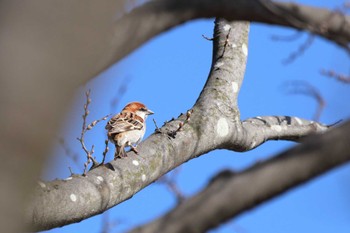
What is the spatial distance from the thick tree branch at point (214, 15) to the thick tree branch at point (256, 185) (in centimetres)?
53

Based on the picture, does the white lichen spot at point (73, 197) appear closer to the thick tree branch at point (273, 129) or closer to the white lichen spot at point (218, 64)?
the thick tree branch at point (273, 129)

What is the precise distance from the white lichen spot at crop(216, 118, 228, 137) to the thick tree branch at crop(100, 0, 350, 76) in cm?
268

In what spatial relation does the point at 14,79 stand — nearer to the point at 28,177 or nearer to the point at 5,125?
the point at 5,125

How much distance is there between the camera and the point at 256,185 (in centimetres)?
150

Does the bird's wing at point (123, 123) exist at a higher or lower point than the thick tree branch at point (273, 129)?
higher

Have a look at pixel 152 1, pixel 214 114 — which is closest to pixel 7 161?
pixel 152 1

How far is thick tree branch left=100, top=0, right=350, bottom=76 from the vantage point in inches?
75.6

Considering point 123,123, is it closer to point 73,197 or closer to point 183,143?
point 183,143

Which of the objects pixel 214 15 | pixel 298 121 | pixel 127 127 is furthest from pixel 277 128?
pixel 214 15

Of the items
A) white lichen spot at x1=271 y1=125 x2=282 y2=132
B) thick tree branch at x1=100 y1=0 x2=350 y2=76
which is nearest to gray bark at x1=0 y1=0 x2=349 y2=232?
thick tree branch at x1=100 y1=0 x2=350 y2=76

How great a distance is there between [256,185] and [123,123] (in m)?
5.39

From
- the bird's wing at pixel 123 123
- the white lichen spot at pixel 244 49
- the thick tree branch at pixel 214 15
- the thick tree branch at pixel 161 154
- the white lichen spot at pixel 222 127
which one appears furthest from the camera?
the bird's wing at pixel 123 123

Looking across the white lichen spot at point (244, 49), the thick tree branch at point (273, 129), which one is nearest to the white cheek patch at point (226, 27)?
the white lichen spot at point (244, 49)

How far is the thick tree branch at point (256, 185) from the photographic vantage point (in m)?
1.49
